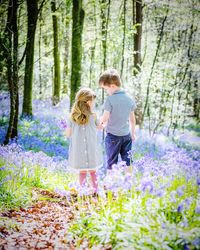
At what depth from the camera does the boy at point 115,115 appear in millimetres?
5512

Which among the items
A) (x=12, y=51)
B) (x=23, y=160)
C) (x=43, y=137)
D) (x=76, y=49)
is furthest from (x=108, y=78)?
(x=43, y=137)

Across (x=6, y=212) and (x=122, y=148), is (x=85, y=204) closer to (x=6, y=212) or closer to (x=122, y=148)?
(x=6, y=212)

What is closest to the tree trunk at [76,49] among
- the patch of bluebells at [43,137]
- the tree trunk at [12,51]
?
the patch of bluebells at [43,137]

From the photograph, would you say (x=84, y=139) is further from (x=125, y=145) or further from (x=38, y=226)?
(x=38, y=226)

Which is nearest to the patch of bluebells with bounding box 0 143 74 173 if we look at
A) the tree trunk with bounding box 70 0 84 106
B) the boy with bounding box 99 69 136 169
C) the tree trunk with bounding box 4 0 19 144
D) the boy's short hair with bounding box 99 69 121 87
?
the boy with bounding box 99 69 136 169

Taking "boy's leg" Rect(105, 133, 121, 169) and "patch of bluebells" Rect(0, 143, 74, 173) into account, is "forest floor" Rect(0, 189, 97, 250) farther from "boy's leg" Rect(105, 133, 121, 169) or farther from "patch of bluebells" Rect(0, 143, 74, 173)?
"boy's leg" Rect(105, 133, 121, 169)

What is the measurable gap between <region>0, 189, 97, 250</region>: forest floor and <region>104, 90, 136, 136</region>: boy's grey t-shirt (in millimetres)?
1534

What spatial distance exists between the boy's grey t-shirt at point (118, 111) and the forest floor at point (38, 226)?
5.03 feet

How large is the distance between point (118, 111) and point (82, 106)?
69 cm

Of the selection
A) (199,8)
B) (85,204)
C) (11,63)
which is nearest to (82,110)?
(85,204)

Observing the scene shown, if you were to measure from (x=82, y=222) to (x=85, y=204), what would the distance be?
71 cm

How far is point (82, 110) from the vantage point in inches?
210

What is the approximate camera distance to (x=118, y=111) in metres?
5.63

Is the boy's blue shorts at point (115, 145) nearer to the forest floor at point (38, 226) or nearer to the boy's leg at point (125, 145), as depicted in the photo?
the boy's leg at point (125, 145)
